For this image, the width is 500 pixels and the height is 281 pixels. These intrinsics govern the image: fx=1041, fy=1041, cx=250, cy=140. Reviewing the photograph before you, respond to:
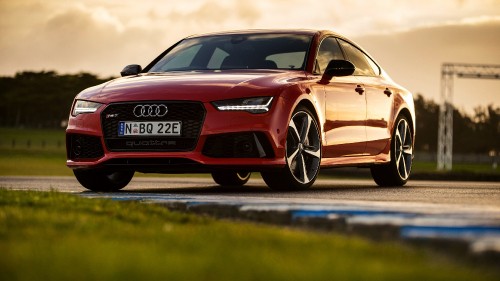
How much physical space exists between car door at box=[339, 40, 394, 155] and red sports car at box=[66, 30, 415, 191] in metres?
0.03

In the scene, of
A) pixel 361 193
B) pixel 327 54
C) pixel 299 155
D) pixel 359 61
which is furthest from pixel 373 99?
pixel 299 155

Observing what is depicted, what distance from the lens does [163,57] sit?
1142 centimetres

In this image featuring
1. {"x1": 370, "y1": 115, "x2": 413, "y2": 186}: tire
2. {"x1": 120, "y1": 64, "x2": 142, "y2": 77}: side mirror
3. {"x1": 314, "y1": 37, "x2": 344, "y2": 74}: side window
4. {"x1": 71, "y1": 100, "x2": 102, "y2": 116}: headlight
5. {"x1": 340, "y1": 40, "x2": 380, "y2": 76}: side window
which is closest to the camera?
{"x1": 71, "y1": 100, "x2": 102, "y2": 116}: headlight

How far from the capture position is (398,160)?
12.3 metres

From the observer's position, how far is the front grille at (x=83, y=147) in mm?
9836

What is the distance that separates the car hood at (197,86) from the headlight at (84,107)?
0.15ft

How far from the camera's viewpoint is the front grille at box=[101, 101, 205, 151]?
9320 millimetres

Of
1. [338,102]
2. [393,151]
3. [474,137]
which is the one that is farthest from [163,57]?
[474,137]

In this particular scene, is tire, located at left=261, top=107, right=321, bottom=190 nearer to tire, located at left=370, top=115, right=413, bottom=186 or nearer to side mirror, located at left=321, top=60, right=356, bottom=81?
side mirror, located at left=321, top=60, right=356, bottom=81

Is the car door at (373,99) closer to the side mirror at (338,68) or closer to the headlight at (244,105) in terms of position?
the side mirror at (338,68)

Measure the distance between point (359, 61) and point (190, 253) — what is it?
782cm

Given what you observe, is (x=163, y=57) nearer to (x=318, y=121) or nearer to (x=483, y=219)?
(x=318, y=121)

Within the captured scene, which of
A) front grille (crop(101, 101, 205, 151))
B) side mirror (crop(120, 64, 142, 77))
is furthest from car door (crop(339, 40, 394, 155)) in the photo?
front grille (crop(101, 101, 205, 151))

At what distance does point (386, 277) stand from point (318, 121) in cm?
635
